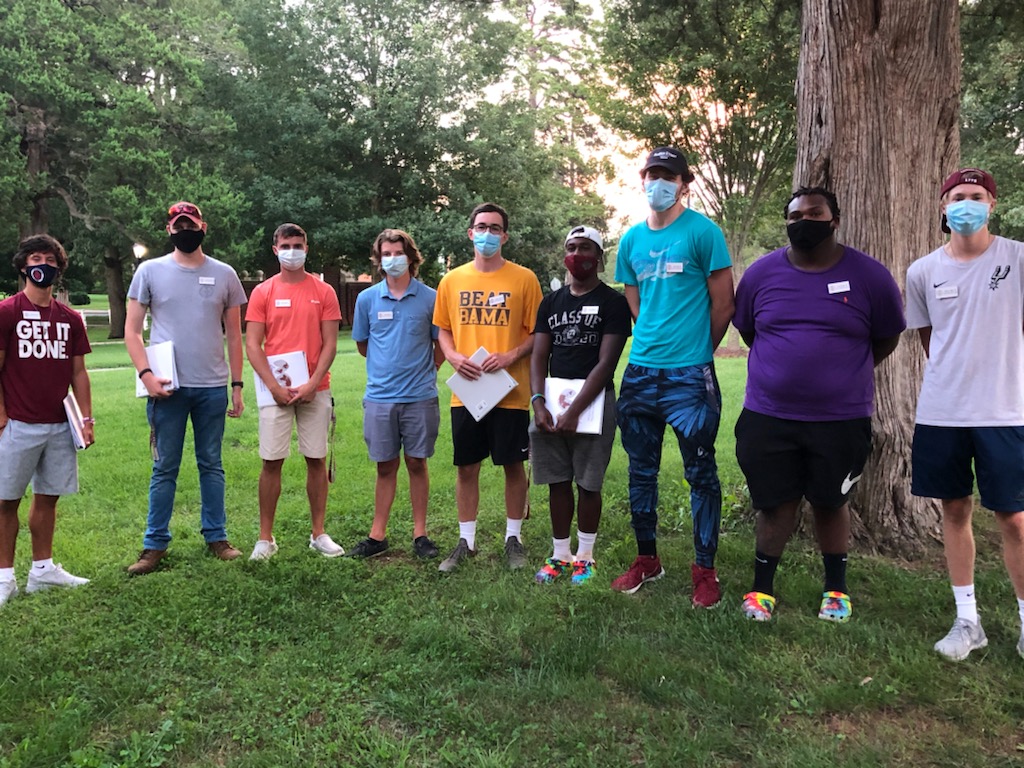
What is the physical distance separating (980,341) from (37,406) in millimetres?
4990

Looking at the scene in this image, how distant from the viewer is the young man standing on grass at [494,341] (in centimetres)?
476

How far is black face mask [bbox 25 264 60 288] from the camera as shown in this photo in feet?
14.4

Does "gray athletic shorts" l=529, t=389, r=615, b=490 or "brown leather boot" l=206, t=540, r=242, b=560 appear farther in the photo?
"brown leather boot" l=206, t=540, r=242, b=560

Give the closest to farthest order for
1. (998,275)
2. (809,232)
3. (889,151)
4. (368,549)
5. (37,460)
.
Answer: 1. (998,275)
2. (809,232)
3. (37,460)
4. (889,151)
5. (368,549)

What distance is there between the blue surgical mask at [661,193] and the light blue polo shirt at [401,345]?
5.66 feet

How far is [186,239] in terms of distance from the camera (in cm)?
491

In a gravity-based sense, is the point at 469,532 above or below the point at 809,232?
below

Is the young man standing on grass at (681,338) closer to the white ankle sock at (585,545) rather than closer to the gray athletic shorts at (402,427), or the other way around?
the white ankle sock at (585,545)

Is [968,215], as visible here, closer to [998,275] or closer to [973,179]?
[973,179]

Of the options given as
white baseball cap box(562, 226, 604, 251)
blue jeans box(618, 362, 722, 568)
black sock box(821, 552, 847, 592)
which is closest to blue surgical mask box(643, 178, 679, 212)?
white baseball cap box(562, 226, 604, 251)

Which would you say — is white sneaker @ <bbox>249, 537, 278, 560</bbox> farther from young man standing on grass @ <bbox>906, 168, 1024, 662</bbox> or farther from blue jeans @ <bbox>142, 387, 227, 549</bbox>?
young man standing on grass @ <bbox>906, 168, 1024, 662</bbox>

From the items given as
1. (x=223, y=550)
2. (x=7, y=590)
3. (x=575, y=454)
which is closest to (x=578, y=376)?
(x=575, y=454)

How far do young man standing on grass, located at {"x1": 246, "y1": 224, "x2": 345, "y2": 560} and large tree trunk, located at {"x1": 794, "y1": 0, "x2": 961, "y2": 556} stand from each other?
134 inches

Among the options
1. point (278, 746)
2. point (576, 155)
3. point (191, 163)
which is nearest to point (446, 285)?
point (278, 746)
